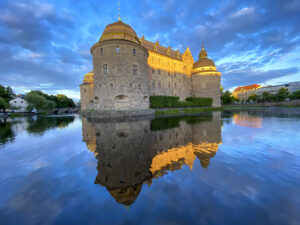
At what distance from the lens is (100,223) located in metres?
1.94

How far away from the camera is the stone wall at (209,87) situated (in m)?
38.1

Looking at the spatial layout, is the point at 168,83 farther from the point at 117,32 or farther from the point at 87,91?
the point at 87,91

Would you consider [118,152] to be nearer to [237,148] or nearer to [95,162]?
[95,162]

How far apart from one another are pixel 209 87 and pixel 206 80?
236cm

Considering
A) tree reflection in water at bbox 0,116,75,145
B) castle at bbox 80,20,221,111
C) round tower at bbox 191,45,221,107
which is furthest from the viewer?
round tower at bbox 191,45,221,107

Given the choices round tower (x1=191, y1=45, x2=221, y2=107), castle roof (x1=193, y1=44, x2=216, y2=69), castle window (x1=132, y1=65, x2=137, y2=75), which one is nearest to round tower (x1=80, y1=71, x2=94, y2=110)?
castle window (x1=132, y1=65, x2=137, y2=75)

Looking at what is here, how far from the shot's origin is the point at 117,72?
1966 centimetres

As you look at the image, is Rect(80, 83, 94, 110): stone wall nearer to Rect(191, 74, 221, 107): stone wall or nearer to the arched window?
the arched window

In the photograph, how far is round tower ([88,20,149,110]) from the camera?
64.4 ft

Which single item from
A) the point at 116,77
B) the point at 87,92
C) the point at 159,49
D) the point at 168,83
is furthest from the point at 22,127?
the point at 159,49

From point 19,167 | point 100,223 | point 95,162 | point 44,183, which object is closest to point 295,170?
point 100,223

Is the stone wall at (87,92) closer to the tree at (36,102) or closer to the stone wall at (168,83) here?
the tree at (36,102)

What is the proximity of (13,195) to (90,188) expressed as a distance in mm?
1573

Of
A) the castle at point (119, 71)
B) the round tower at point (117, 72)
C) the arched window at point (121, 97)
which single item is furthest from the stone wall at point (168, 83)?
the arched window at point (121, 97)
